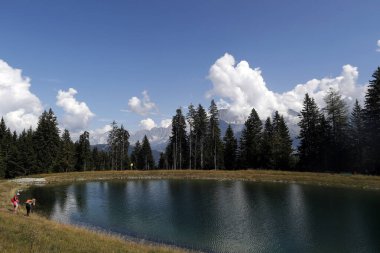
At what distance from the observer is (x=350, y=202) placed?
45.3 m

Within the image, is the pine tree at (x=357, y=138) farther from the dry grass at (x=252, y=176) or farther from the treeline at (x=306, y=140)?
the dry grass at (x=252, y=176)

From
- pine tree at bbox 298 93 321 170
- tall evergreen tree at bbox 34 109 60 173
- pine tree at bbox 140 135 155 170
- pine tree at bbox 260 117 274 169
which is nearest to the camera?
pine tree at bbox 298 93 321 170

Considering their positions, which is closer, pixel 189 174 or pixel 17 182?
pixel 17 182

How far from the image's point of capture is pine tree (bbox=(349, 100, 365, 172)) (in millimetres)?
74312

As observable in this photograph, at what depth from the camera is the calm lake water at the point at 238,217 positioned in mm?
27141

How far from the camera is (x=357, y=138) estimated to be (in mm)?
76500

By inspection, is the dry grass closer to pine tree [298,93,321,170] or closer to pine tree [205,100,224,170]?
pine tree [298,93,321,170]

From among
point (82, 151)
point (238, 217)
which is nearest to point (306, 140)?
point (238, 217)

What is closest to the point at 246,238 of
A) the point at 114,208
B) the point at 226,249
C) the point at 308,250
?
the point at 226,249

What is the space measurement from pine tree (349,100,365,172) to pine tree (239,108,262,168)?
89.4ft

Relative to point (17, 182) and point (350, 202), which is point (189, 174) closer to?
point (17, 182)

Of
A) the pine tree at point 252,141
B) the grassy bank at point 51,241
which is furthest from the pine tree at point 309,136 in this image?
the grassy bank at point 51,241

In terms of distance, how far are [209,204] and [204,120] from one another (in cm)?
6632

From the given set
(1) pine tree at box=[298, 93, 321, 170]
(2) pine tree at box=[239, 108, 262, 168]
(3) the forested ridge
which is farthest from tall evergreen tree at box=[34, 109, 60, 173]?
(1) pine tree at box=[298, 93, 321, 170]
